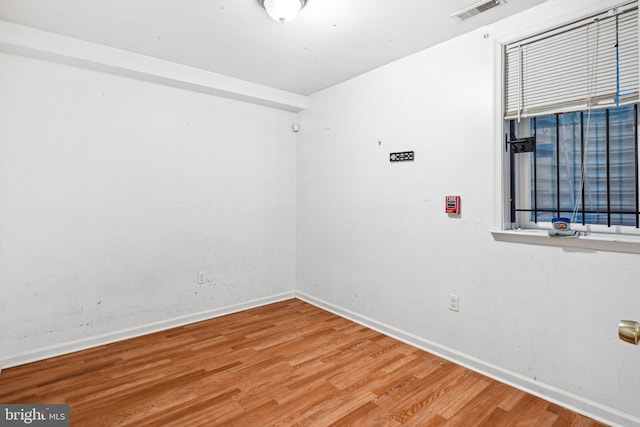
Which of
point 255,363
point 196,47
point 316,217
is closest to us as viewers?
point 255,363

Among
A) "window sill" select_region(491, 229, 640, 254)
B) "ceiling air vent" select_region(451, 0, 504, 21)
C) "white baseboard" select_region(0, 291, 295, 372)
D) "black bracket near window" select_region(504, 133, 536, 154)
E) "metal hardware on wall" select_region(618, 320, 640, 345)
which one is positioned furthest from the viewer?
"white baseboard" select_region(0, 291, 295, 372)

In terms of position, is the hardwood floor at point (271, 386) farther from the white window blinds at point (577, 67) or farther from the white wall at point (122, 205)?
the white window blinds at point (577, 67)

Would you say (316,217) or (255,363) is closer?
(255,363)

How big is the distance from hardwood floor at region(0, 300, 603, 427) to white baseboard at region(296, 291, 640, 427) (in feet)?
0.19

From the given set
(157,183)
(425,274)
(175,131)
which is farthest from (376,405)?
(175,131)

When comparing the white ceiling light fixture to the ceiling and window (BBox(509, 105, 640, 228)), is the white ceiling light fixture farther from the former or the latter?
window (BBox(509, 105, 640, 228))

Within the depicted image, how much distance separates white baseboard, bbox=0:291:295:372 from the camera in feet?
8.66

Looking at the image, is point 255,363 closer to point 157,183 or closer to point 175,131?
point 157,183

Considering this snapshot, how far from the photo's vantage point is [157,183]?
328cm

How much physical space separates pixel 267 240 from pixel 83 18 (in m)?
2.58

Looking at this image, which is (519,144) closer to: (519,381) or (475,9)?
(475,9)

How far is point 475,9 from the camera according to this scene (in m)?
2.26

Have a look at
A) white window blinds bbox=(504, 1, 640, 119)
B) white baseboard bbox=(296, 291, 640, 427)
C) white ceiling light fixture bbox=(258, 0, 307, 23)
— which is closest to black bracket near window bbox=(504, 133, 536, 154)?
white window blinds bbox=(504, 1, 640, 119)

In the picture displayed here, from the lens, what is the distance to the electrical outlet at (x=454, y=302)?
2684 millimetres
